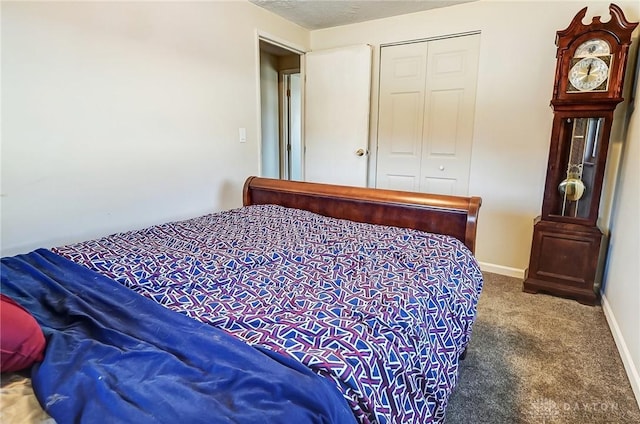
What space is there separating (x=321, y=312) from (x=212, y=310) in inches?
12.2

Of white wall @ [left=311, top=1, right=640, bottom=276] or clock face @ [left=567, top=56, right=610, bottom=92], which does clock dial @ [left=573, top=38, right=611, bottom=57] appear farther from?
white wall @ [left=311, top=1, right=640, bottom=276]

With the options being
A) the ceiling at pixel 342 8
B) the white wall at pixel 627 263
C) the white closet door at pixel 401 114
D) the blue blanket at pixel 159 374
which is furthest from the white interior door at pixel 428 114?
the blue blanket at pixel 159 374

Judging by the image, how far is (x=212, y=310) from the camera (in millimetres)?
1033

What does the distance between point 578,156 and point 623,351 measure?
132 centimetres

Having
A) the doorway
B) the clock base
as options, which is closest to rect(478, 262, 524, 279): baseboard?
the clock base

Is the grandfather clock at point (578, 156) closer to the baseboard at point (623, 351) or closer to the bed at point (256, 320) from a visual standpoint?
the baseboard at point (623, 351)

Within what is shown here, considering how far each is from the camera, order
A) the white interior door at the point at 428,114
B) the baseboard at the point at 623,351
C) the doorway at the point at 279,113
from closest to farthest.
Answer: the baseboard at the point at 623,351
the white interior door at the point at 428,114
the doorway at the point at 279,113

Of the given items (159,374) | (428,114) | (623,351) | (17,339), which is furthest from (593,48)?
(17,339)

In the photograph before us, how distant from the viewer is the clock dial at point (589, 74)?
2322mm

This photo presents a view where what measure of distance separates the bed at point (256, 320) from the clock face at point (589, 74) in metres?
1.39

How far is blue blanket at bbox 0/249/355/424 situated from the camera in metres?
0.65

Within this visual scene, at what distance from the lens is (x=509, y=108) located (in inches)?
115

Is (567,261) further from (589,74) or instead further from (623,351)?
(589,74)

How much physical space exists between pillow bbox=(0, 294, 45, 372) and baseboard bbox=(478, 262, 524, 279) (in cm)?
317
